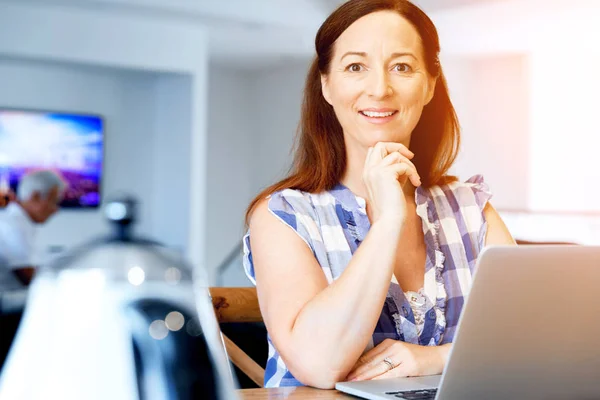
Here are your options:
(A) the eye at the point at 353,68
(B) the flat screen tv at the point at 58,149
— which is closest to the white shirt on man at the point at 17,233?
(B) the flat screen tv at the point at 58,149

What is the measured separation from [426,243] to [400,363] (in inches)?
12.9

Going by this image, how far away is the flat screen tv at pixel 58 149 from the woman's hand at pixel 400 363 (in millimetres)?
5926

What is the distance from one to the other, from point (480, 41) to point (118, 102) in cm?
320

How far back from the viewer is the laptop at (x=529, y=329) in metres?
0.76

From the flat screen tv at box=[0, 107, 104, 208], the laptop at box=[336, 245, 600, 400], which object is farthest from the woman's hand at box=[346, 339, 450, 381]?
the flat screen tv at box=[0, 107, 104, 208]

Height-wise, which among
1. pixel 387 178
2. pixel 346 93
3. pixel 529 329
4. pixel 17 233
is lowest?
pixel 17 233

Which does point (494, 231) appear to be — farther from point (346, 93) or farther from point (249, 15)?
point (249, 15)

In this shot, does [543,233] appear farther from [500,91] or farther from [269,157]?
[269,157]

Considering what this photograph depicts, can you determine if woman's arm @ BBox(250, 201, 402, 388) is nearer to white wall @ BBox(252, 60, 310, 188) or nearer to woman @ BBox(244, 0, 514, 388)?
woman @ BBox(244, 0, 514, 388)

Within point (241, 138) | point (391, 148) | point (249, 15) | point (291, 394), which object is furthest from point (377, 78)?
point (241, 138)

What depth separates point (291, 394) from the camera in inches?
36.8

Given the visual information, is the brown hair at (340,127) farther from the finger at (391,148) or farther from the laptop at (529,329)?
the laptop at (529,329)

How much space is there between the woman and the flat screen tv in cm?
561

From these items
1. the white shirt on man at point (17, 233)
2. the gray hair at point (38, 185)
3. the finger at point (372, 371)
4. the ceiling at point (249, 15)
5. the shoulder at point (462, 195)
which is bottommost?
the white shirt on man at point (17, 233)
